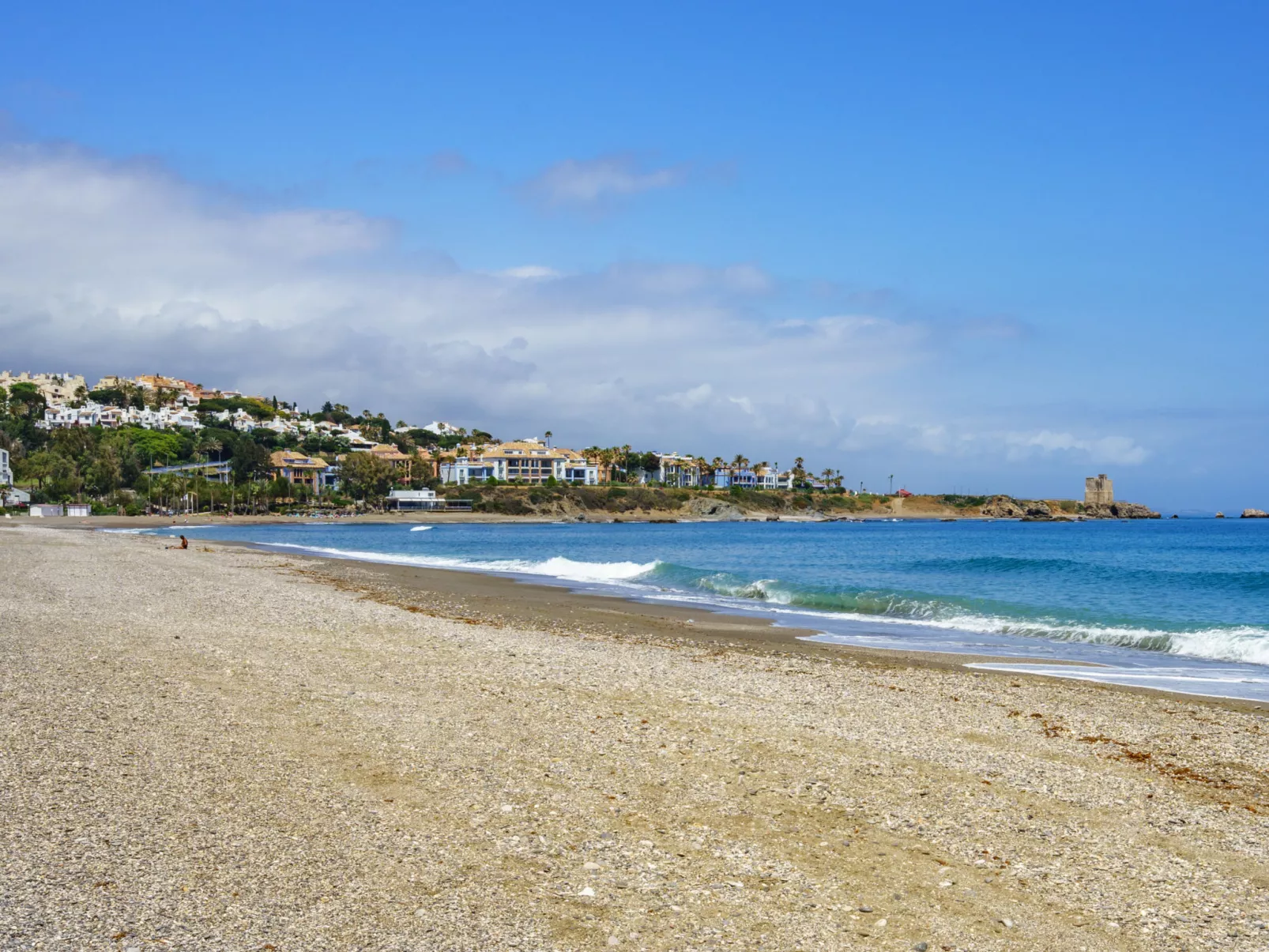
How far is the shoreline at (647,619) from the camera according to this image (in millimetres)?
15469

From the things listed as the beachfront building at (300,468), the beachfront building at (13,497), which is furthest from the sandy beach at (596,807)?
the beachfront building at (300,468)

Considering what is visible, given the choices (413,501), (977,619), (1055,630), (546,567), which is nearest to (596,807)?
(1055,630)

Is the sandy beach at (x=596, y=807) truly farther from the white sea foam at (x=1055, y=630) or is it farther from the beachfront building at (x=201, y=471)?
the beachfront building at (x=201, y=471)

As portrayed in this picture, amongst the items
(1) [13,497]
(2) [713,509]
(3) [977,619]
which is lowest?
(1) [13,497]

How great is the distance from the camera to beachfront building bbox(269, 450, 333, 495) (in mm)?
174500

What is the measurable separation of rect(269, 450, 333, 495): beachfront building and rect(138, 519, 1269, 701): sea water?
11655cm

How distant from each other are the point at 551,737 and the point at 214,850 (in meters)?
3.46

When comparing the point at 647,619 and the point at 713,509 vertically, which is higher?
the point at 647,619

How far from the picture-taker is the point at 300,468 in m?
181

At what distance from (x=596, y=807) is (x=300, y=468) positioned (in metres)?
185

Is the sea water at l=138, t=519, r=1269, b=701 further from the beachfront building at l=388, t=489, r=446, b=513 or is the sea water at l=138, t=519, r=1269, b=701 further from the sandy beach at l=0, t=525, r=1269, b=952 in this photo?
the beachfront building at l=388, t=489, r=446, b=513

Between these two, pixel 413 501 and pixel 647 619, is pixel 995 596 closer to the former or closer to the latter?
pixel 647 619

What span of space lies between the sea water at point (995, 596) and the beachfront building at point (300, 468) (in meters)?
117

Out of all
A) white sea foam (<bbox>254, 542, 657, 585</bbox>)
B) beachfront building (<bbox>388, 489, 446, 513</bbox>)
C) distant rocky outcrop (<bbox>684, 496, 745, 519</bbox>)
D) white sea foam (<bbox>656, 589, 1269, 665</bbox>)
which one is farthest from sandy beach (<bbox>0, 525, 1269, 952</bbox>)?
distant rocky outcrop (<bbox>684, 496, 745, 519</bbox>)
